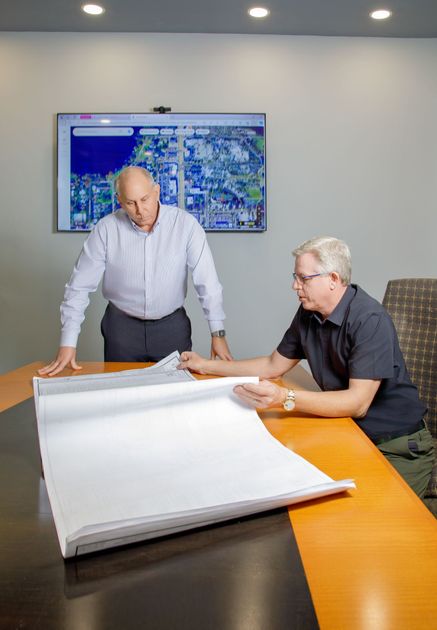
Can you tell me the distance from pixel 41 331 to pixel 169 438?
322 cm

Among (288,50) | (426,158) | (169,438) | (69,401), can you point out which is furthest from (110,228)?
(426,158)

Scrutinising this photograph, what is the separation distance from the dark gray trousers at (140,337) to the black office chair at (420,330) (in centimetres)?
89

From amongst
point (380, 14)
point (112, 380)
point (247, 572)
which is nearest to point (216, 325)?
point (112, 380)

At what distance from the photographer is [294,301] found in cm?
415

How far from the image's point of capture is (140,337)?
2.52 meters

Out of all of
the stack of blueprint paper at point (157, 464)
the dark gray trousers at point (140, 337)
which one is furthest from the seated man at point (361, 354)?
the dark gray trousers at point (140, 337)

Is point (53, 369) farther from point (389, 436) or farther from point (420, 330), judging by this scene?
point (420, 330)

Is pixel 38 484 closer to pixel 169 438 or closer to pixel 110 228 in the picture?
pixel 169 438

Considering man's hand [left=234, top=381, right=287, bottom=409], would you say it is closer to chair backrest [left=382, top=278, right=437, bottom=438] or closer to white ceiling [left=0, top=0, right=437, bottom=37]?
chair backrest [left=382, top=278, right=437, bottom=438]

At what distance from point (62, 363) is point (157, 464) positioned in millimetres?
1108

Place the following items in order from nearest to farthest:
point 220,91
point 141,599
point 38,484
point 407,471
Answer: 1. point 141,599
2. point 38,484
3. point 407,471
4. point 220,91

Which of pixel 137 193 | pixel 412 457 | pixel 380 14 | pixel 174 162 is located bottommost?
Result: pixel 412 457

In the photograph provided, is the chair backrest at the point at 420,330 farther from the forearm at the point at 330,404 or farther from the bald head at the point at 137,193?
the bald head at the point at 137,193

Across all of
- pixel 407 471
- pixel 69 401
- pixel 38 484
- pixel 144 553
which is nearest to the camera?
pixel 144 553
